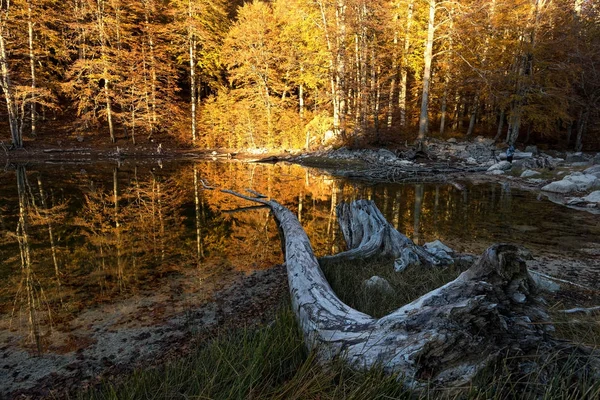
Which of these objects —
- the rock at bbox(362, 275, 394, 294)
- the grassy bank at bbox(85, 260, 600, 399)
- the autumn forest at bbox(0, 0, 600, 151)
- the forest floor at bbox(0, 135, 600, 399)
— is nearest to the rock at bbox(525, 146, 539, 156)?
the autumn forest at bbox(0, 0, 600, 151)

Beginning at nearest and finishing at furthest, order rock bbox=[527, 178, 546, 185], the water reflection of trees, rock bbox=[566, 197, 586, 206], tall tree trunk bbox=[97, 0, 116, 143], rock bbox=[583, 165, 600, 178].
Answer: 1. the water reflection of trees
2. rock bbox=[566, 197, 586, 206]
3. rock bbox=[583, 165, 600, 178]
4. rock bbox=[527, 178, 546, 185]
5. tall tree trunk bbox=[97, 0, 116, 143]

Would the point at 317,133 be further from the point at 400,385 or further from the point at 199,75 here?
the point at 400,385

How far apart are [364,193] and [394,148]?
12592 mm

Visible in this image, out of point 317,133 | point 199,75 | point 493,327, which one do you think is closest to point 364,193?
point 493,327

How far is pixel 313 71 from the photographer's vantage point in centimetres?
2869

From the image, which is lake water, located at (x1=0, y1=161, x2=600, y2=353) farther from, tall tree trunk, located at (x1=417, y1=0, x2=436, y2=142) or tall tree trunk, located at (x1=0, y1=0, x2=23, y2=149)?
tall tree trunk, located at (x1=0, y1=0, x2=23, y2=149)

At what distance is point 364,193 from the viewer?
1341 centimetres

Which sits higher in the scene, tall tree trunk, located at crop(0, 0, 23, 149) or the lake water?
tall tree trunk, located at crop(0, 0, 23, 149)

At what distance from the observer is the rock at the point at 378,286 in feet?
13.8

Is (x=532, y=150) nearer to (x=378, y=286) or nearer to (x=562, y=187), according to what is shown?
(x=562, y=187)

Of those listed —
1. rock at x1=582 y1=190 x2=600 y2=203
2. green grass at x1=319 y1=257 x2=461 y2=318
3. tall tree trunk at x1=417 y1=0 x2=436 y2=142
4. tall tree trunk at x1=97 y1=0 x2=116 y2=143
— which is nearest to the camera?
green grass at x1=319 y1=257 x2=461 y2=318

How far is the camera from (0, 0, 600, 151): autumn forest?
73.9 feet

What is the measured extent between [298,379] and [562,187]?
14824 mm

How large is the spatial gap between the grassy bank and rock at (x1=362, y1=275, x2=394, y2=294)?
150 cm
